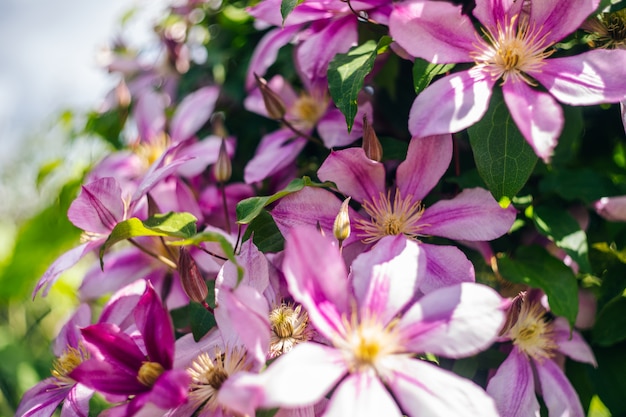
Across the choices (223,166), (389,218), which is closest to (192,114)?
(223,166)

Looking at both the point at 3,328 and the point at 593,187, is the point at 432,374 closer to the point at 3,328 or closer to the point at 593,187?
the point at 593,187

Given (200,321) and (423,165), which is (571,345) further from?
(200,321)

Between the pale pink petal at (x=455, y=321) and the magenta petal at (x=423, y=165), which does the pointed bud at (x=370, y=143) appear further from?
the pale pink petal at (x=455, y=321)

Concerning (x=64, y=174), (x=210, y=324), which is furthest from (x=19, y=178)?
(x=210, y=324)

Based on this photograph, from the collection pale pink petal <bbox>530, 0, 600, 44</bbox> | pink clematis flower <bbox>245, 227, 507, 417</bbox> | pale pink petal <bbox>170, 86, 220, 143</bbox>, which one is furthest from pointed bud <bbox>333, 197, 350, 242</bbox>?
pale pink petal <bbox>170, 86, 220, 143</bbox>

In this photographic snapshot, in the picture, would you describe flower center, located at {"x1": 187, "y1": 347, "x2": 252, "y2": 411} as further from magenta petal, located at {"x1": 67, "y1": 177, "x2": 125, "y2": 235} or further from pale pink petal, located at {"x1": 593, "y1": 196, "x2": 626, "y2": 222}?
pale pink petal, located at {"x1": 593, "y1": 196, "x2": 626, "y2": 222}
